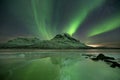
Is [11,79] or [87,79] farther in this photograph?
[87,79]

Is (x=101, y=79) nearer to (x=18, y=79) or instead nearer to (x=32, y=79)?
(x=32, y=79)

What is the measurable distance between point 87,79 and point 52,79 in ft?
10.5

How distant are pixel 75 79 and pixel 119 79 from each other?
4092 millimetres

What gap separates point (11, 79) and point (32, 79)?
1.77 m

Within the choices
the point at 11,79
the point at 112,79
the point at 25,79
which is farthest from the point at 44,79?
the point at 112,79

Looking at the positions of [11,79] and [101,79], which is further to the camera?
[101,79]

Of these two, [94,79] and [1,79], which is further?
[94,79]

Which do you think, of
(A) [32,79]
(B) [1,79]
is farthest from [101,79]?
(B) [1,79]

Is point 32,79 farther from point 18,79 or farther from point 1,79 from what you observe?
point 1,79

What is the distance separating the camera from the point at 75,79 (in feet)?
40.6

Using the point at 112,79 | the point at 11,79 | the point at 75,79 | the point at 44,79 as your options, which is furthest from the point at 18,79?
the point at 112,79

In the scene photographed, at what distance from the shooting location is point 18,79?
38.7 ft

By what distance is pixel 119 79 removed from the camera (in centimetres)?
1248

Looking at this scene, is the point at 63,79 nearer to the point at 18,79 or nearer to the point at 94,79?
the point at 94,79
